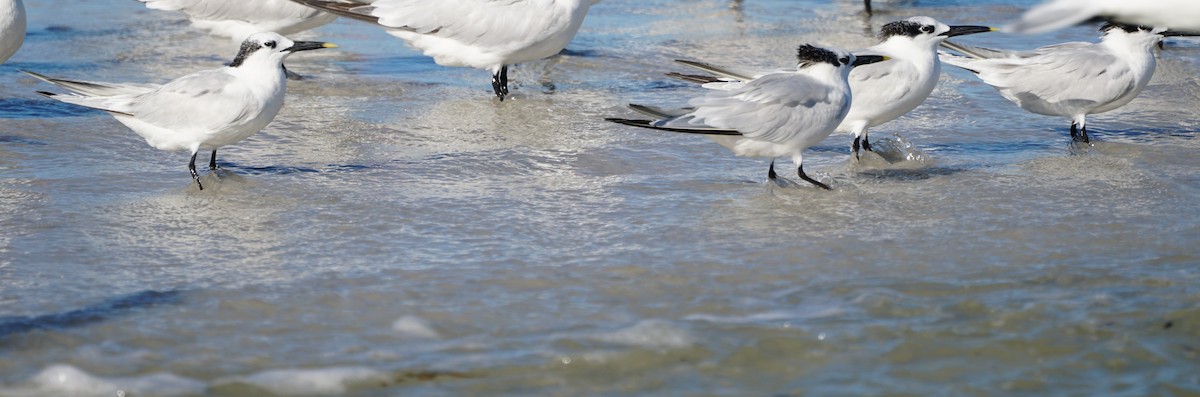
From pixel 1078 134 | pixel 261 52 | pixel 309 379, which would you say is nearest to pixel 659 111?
pixel 261 52

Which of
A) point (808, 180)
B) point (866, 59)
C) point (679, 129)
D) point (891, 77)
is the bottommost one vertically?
point (808, 180)

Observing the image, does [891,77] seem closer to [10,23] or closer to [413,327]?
[413,327]

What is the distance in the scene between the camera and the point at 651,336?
14.2 ft

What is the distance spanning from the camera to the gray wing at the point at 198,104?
646 centimetres

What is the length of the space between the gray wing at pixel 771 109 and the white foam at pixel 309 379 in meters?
2.51

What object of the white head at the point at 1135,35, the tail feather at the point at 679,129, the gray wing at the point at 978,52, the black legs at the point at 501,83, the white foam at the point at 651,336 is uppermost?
the white head at the point at 1135,35

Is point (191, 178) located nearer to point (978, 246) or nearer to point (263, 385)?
point (263, 385)

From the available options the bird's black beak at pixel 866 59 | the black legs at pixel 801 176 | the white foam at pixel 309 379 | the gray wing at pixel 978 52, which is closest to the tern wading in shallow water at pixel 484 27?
the gray wing at pixel 978 52

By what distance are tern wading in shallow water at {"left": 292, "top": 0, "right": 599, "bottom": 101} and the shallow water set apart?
36 centimetres

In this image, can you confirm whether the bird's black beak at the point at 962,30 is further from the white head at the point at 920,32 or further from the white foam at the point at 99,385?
the white foam at the point at 99,385

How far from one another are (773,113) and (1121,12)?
5.70ft

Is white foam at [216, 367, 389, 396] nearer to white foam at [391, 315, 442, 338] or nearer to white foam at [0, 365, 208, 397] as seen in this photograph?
white foam at [0, 365, 208, 397]

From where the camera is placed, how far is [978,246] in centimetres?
536

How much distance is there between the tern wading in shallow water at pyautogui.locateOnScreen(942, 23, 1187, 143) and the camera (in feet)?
24.5
